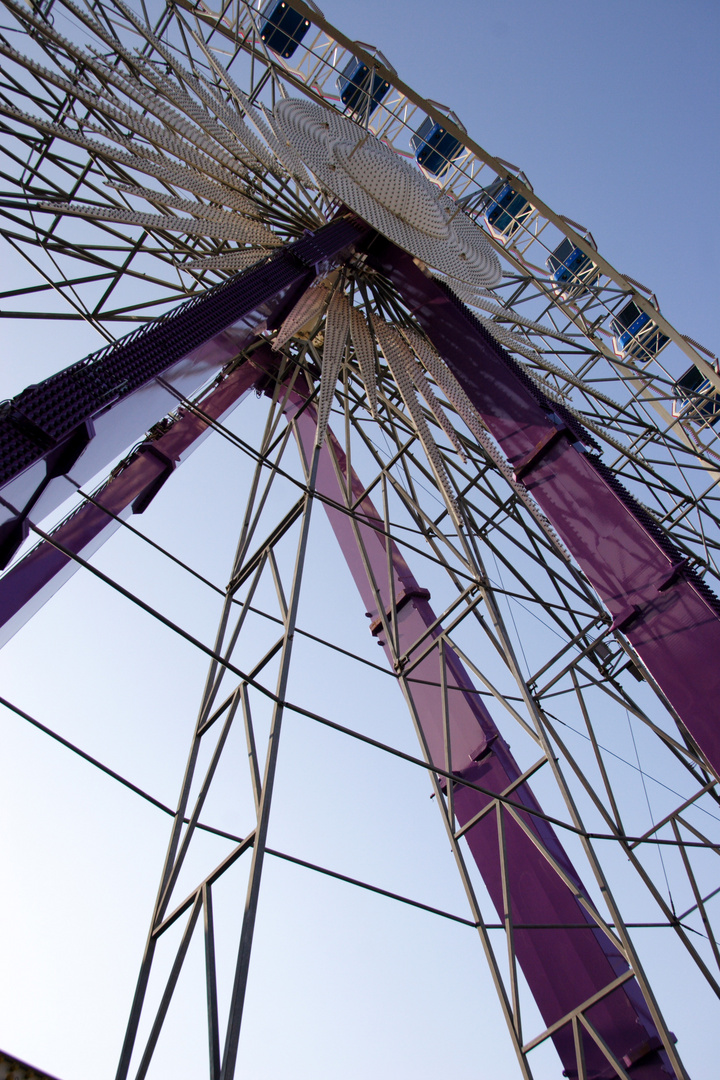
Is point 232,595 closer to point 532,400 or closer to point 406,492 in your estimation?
point 406,492

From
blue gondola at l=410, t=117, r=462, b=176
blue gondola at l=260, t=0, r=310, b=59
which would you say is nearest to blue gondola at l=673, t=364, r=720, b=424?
blue gondola at l=410, t=117, r=462, b=176

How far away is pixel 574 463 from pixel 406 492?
2782 millimetres

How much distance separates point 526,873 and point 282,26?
61.0ft

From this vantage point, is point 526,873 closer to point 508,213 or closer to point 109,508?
point 109,508

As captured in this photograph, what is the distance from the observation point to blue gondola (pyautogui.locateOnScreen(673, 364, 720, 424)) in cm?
1875

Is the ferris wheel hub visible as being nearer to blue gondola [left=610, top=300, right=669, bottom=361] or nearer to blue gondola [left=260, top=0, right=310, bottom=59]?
blue gondola [left=260, top=0, right=310, bottom=59]

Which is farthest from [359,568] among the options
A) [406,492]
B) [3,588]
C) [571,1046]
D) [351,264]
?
→ [571,1046]

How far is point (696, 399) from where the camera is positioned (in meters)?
20.5

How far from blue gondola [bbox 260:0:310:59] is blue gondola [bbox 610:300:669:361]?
1023cm

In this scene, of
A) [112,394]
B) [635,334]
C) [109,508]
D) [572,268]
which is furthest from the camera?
[572,268]

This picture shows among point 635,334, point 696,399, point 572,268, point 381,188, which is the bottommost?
point 381,188

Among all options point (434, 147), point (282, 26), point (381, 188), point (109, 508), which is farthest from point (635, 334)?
point (109, 508)

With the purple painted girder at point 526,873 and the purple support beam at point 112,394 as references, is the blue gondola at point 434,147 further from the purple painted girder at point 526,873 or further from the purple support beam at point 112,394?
the purple support beam at point 112,394

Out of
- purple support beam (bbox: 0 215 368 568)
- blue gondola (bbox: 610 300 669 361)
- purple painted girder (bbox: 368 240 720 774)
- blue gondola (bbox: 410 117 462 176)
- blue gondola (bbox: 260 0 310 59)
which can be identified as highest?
blue gondola (bbox: 610 300 669 361)
